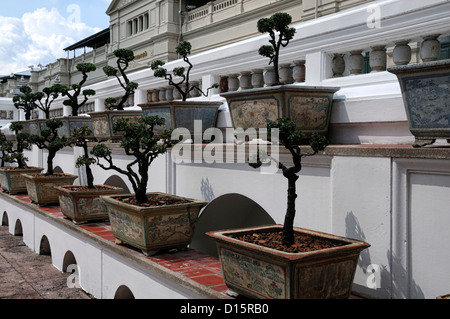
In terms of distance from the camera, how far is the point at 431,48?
2979 millimetres

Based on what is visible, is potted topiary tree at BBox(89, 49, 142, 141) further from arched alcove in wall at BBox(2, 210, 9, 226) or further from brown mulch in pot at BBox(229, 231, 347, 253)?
arched alcove in wall at BBox(2, 210, 9, 226)

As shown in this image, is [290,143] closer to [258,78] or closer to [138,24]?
[258,78]

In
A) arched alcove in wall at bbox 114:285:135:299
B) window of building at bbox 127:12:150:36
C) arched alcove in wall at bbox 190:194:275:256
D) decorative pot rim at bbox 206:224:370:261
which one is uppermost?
window of building at bbox 127:12:150:36

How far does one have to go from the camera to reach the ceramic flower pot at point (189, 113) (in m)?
4.62

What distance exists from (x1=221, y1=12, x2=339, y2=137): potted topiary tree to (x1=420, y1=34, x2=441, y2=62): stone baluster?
0.67 meters

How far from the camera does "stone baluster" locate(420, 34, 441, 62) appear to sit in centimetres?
298

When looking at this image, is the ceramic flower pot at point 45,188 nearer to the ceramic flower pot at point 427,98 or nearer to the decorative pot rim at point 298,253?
the decorative pot rim at point 298,253

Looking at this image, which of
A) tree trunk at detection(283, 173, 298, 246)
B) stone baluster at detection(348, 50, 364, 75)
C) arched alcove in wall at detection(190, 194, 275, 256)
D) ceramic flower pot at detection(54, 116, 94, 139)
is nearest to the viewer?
tree trunk at detection(283, 173, 298, 246)

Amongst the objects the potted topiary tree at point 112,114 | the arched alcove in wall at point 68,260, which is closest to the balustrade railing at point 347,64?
the potted topiary tree at point 112,114

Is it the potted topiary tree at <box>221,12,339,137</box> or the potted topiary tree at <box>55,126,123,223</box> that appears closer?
the potted topiary tree at <box>221,12,339,137</box>

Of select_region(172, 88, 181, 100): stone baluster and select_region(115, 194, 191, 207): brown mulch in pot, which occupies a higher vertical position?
select_region(172, 88, 181, 100): stone baluster

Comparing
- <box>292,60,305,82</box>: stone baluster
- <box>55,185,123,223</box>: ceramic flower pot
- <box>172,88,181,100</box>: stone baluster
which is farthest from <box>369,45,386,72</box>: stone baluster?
<box>55,185,123,223</box>: ceramic flower pot

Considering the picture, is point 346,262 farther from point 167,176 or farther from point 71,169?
point 71,169

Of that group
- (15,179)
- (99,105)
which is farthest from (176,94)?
(15,179)
